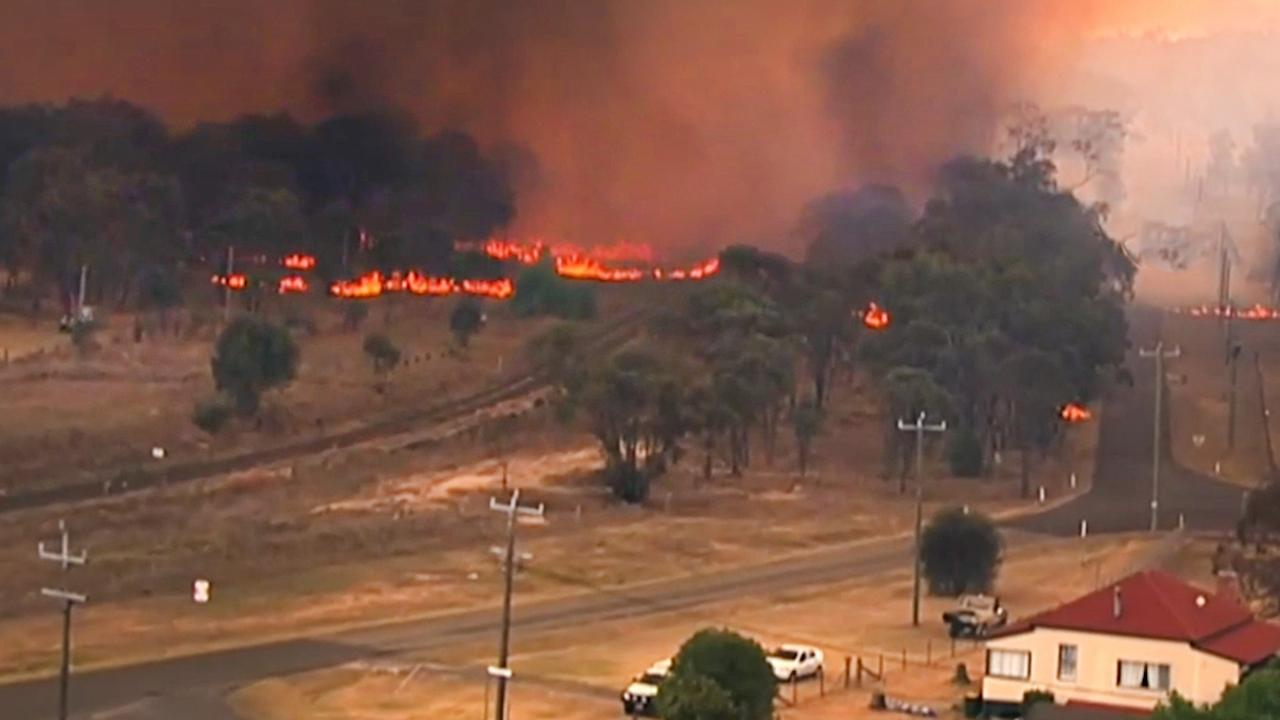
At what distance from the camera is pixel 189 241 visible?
226 ft

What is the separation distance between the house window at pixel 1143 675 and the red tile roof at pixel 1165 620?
12.4 inches

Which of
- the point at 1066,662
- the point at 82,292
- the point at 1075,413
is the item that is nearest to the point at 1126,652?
the point at 1066,662

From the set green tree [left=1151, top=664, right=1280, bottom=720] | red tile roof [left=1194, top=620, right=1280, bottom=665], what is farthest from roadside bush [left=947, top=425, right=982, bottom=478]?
green tree [left=1151, top=664, right=1280, bottom=720]

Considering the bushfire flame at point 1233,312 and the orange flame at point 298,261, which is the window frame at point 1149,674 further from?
the bushfire flame at point 1233,312

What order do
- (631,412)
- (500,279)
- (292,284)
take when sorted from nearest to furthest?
(631,412) → (292,284) → (500,279)

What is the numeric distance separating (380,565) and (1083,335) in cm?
2448

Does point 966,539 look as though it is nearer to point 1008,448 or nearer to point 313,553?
point 313,553

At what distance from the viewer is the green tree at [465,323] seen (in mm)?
59994

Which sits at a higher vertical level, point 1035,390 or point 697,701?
point 1035,390

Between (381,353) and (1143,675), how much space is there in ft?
104

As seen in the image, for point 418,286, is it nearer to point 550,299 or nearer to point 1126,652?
point 550,299

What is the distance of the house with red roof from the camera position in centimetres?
2259

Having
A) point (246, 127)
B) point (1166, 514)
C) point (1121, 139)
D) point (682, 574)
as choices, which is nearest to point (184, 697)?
point (682, 574)

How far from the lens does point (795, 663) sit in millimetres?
24703
